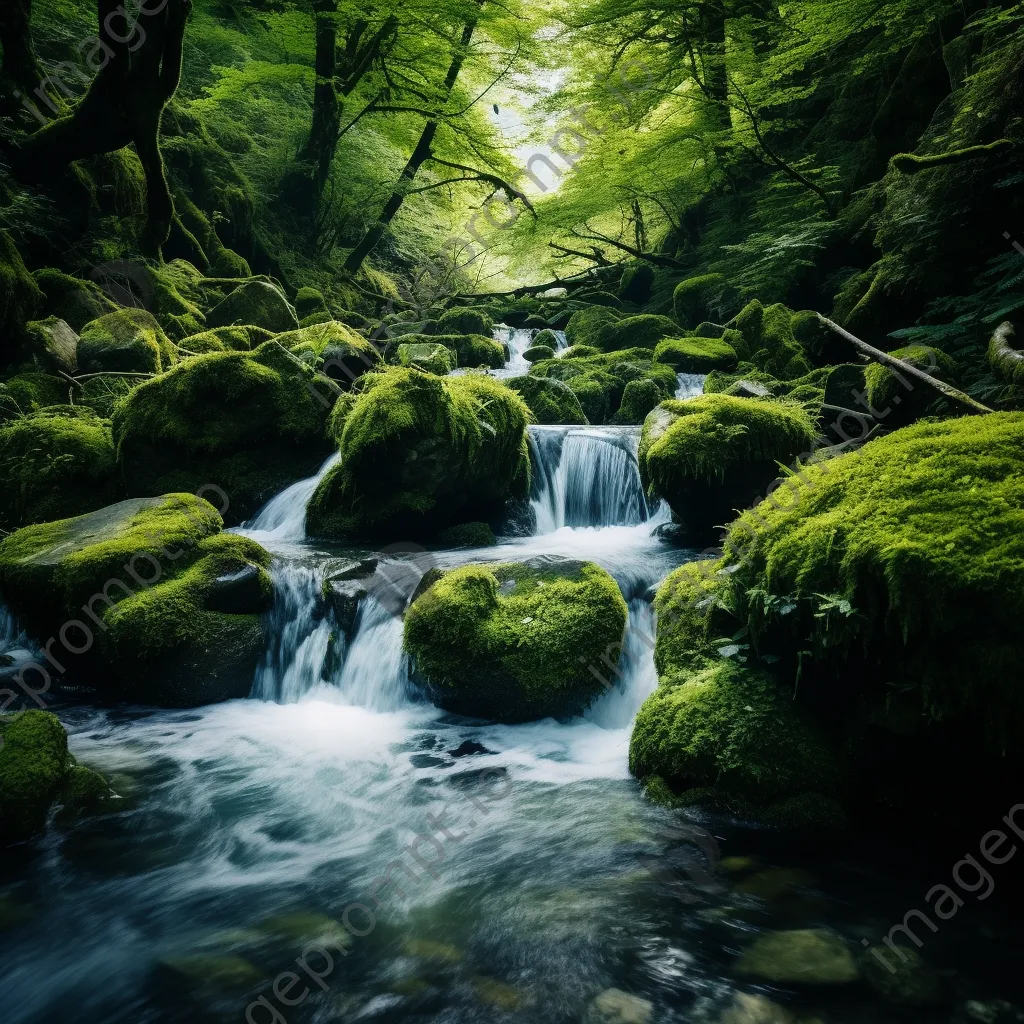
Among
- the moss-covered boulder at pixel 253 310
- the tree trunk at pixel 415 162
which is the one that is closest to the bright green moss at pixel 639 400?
the moss-covered boulder at pixel 253 310

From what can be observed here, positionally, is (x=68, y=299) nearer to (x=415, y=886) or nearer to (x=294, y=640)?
(x=294, y=640)

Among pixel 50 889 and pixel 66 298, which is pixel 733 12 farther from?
pixel 50 889

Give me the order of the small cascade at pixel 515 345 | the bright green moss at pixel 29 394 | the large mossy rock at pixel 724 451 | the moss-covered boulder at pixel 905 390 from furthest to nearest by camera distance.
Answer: the small cascade at pixel 515 345 < the bright green moss at pixel 29 394 < the large mossy rock at pixel 724 451 < the moss-covered boulder at pixel 905 390

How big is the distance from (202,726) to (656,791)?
368cm

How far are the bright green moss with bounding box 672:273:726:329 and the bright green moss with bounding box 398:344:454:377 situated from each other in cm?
734

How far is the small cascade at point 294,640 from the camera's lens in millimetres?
5730

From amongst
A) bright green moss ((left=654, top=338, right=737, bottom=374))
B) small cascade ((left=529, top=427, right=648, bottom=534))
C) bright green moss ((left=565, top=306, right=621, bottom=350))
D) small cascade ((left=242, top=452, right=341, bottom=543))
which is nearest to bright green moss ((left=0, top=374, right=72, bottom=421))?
small cascade ((left=242, top=452, right=341, bottom=543))

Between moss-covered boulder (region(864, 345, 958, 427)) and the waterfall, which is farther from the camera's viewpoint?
moss-covered boulder (region(864, 345, 958, 427))

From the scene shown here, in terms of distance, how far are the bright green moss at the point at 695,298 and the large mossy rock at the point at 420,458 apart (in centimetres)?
1012

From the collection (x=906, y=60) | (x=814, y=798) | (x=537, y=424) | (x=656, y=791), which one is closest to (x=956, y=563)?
(x=814, y=798)

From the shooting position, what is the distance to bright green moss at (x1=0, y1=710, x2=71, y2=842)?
3.37m

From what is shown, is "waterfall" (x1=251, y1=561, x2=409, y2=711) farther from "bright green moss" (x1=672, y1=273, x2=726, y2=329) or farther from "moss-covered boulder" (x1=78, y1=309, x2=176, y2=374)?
"bright green moss" (x1=672, y1=273, x2=726, y2=329)

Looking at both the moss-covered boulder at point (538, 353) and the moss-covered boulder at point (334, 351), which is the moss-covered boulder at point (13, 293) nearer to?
the moss-covered boulder at point (334, 351)

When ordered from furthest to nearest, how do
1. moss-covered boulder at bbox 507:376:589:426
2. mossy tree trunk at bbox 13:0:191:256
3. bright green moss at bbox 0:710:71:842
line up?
moss-covered boulder at bbox 507:376:589:426, mossy tree trunk at bbox 13:0:191:256, bright green moss at bbox 0:710:71:842
